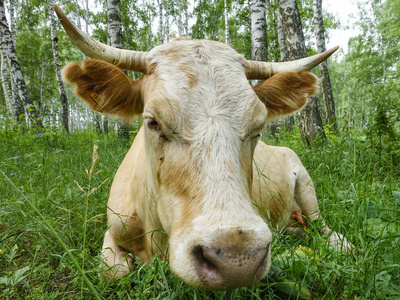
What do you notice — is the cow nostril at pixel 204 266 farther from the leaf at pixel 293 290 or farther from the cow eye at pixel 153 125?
the cow eye at pixel 153 125

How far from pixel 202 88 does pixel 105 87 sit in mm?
802

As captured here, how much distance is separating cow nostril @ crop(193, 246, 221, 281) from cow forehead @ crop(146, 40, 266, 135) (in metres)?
0.69

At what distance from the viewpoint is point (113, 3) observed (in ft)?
27.8

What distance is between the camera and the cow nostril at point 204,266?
3.94ft

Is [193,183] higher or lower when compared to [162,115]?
lower

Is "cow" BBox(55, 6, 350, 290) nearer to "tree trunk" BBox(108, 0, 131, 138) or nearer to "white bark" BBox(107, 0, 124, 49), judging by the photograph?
"tree trunk" BBox(108, 0, 131, 138)

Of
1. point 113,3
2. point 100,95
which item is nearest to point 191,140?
point 100,95

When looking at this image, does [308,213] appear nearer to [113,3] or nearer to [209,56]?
[209,56]

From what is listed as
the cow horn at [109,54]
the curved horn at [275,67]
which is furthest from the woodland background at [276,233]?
the curved horn at [275,67]

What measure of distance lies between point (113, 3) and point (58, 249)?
823 cm

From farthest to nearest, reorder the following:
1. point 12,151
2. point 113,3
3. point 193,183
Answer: point 113,3 → point 12,151 → point 193,183

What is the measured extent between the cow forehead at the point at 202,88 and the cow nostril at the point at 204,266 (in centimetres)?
69

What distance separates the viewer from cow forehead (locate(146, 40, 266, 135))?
168 centimetres

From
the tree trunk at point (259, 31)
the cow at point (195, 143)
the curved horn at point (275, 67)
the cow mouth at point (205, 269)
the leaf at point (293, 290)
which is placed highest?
the tree trunk at point (259, 31)
